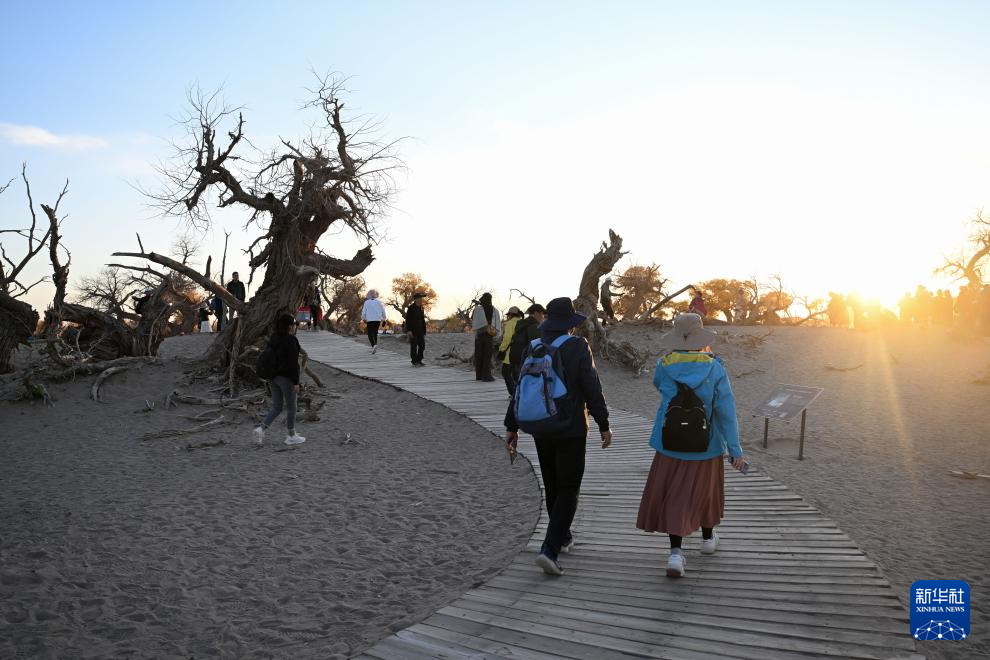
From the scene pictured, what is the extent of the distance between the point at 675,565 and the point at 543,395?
4.74 feet

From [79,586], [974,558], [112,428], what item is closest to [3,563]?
[79,586]

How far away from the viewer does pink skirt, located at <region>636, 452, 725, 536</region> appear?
4844 millimetres

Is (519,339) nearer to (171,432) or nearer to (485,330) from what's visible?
(485,330)

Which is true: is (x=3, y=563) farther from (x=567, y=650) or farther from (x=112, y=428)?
(x=112, y=428)

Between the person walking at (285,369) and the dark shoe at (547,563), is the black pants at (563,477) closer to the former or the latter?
the dark shoe at (547,563)

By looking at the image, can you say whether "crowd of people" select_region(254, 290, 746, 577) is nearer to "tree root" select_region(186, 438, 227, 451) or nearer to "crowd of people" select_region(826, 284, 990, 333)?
"tree root" select_region(186, 438, 227, 451)

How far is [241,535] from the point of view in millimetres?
6438

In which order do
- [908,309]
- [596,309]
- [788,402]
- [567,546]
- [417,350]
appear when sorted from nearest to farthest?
[567,546], [788,402], [417,350], [596,309], [908,309]

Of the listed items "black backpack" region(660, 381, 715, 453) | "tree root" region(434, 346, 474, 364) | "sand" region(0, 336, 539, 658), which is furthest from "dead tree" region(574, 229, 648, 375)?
"black backpack" region(660, 381, 715, 453)

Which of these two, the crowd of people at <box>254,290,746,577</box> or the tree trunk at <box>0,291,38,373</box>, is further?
the tree trunk at <box>0,291,38,373</box>

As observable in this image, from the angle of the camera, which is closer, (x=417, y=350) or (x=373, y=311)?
(x=417, y=350)

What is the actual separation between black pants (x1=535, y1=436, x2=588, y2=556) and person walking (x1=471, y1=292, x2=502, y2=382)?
1015cm

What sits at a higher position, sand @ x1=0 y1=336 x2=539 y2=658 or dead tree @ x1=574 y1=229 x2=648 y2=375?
dead tree @ x1=574 y1=229 x2=648 y2=375

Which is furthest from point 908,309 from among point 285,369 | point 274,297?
point 285,369
